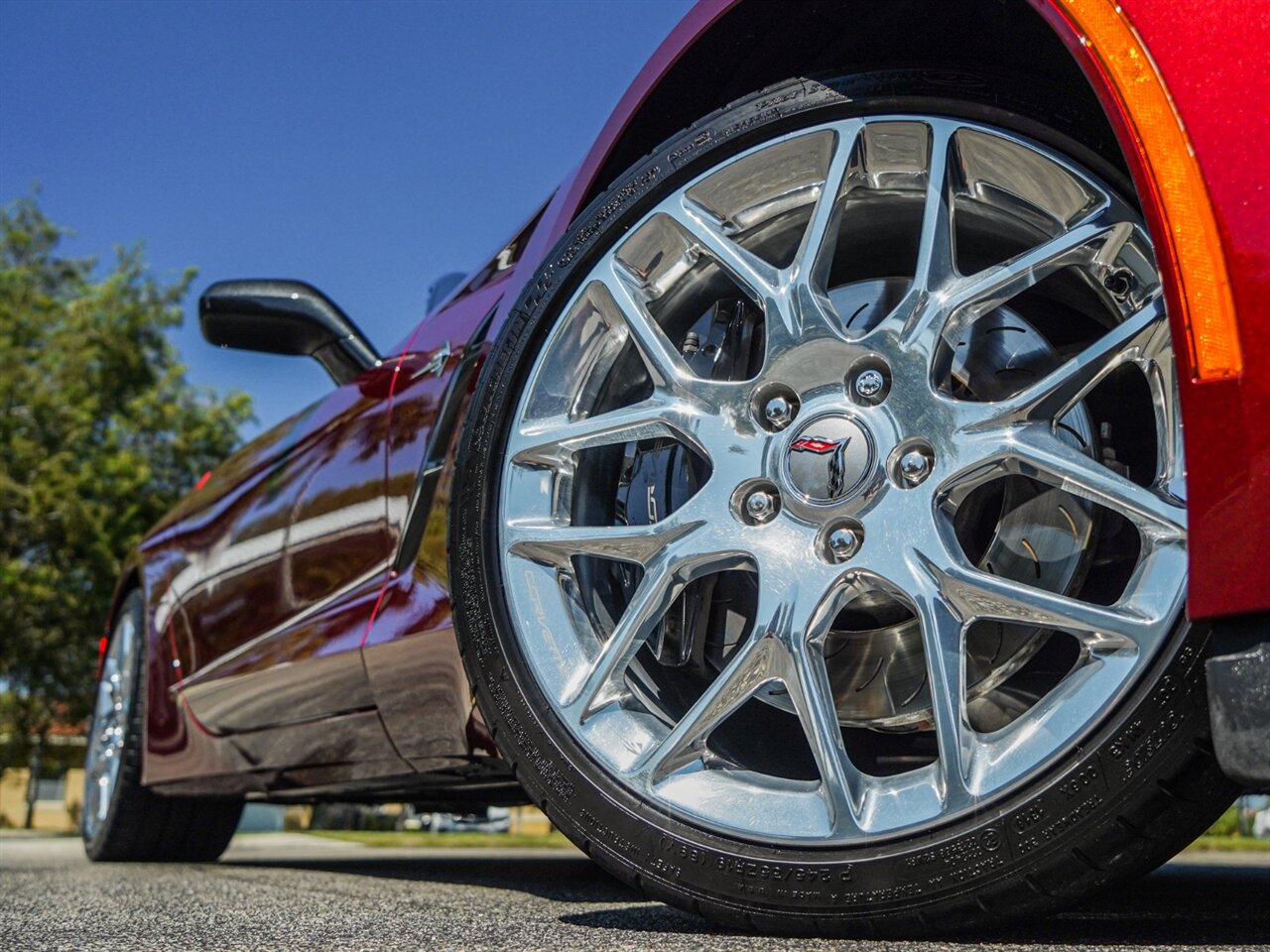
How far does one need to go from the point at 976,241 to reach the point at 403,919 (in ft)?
4.25

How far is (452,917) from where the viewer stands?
6.60ft

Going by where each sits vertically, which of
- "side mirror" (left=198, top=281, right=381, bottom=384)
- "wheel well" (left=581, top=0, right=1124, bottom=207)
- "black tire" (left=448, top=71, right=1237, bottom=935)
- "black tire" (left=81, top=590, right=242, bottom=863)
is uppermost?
"wheel well" (left=581, top=0, right=1124, bottom=207)

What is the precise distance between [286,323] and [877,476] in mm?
2067

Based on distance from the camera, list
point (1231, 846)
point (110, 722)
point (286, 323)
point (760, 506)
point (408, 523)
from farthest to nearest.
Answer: point (1231, 846)
point (110, 722)
point (286, 323)
point (408, 523)
point (760, 506)

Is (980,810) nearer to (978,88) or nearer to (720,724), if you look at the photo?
(720,724)

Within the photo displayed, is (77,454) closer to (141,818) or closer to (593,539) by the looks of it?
(141,818)

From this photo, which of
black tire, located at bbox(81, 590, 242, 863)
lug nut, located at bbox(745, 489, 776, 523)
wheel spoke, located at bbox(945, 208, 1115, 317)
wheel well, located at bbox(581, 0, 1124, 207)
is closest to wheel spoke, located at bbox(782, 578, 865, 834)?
lug nut, located at bbox(745, 489, 776, 523)

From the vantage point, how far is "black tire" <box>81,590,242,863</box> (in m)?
4.22

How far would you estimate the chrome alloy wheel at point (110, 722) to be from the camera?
4.32 metres

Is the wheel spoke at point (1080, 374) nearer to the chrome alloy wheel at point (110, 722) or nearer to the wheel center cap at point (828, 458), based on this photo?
the wheel center cap at point (828, 458)

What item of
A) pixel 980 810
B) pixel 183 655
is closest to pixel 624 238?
pixel 980 810

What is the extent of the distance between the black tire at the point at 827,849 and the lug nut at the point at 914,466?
38cm

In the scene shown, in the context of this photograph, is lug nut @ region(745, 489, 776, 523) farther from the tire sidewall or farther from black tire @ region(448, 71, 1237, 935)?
the tire sidewall

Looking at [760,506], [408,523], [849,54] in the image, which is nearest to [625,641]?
[760,506]
